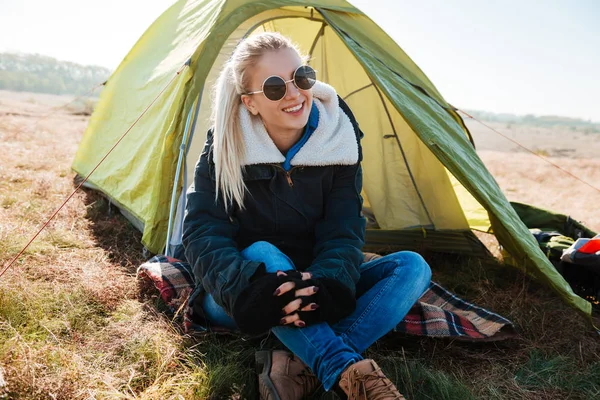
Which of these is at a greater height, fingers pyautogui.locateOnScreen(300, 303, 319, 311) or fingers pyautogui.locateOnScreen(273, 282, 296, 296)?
fingers pyautogui.locateOnScreen(273, 282, 296, 296)

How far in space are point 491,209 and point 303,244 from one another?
44.7 inches

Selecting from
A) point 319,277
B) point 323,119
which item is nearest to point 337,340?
point 319,277

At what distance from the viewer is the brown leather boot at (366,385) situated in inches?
66.2

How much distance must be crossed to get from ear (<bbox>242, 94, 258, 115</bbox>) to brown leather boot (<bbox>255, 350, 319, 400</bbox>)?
3.31 ft

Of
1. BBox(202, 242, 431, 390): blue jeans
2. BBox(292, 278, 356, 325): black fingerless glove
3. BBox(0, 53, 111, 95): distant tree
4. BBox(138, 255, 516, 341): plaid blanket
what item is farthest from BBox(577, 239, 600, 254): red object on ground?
BBox(0, 53, 111, 95): distant tree

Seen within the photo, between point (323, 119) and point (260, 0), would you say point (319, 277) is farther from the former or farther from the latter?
point (260, 0)

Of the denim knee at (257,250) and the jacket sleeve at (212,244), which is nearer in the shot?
the jacket sleeve at (212,244)

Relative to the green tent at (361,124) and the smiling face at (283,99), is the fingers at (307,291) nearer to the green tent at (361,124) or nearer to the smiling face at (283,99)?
the smiling face at (283,99)

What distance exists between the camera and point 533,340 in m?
2.60

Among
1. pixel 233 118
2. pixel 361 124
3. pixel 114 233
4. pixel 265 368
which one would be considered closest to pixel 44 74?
pixel 114 233

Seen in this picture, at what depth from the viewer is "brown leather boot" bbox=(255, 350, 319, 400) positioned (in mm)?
1834

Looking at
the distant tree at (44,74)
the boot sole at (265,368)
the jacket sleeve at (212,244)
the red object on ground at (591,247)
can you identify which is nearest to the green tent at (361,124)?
the red object on ground at (591,247)

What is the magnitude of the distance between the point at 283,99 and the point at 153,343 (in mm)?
1171

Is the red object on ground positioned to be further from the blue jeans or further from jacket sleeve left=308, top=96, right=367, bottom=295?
jacket sleeve left=308, top=96, right=367, bottom=295
